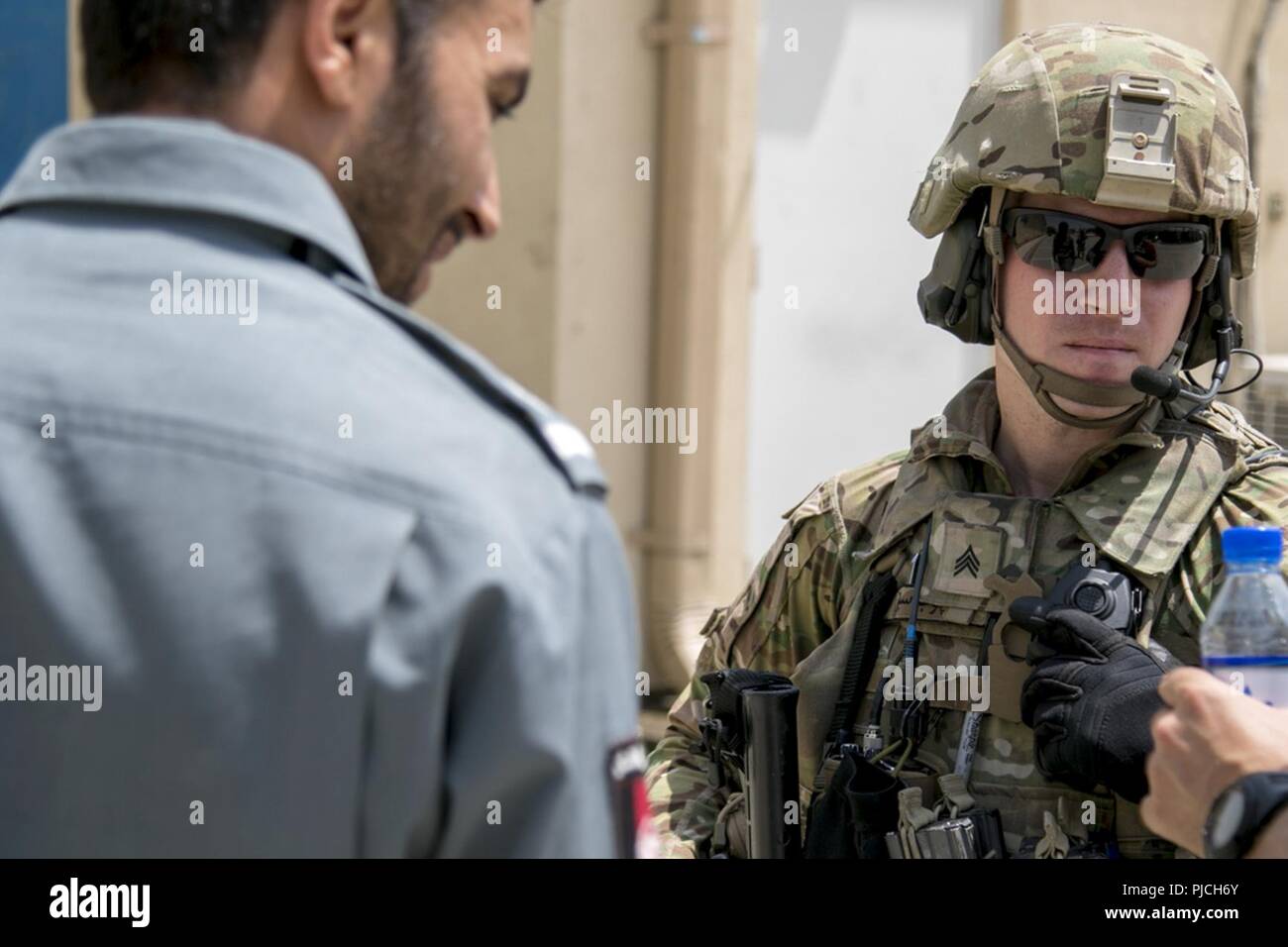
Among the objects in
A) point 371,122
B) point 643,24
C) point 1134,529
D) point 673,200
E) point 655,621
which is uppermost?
point 643,24

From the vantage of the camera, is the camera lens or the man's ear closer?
the man's ear

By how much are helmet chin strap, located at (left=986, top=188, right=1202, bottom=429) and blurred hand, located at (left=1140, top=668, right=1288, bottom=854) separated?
776mm

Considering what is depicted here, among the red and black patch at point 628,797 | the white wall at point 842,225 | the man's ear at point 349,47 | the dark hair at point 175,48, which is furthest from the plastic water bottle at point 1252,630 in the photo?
the white wall at point 842,225

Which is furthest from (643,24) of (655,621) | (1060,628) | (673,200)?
(1060,628)

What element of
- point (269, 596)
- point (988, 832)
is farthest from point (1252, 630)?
point (269, 596)

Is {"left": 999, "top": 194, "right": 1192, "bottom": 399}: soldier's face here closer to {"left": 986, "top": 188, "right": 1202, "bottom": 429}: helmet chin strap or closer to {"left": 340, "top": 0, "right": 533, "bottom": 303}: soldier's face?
{"left": 986, "top": 188, "right": 1202, "bottom": 429}: helmet chin strap

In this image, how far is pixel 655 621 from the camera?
19.8 feet

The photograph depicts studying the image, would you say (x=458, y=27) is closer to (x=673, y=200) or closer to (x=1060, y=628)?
(x=1060, y=628)

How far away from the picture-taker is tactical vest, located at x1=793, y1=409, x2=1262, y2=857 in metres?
2.42

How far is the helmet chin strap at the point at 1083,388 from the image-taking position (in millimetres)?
2590

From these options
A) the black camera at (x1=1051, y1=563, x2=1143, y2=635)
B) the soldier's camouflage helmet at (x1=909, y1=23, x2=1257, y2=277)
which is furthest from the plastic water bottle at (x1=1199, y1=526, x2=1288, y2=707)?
the soldier's camouflage helmet at (x1=909, y1=23, x2=1257, y2=277)

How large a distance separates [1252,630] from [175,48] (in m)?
1.56

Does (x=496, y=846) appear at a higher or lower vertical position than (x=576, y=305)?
lower
